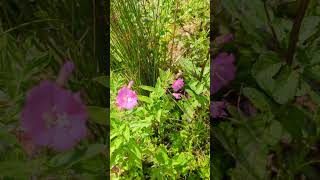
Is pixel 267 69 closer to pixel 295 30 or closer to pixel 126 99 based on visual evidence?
pixel 295 30

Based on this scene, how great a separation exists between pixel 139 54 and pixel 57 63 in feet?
1.30

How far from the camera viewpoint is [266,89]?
111cm

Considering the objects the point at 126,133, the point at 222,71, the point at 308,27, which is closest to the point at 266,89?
the point at 308,27

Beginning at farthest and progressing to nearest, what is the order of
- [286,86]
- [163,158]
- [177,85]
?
[177,85] < [163,158] < [286,86]

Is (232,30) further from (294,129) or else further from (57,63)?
(57,63)

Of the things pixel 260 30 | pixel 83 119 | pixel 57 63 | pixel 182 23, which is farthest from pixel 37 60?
pixel 182 23

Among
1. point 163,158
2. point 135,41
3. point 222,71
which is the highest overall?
point 135,41

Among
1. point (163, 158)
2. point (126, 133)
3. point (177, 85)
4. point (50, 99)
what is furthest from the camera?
point (177, 85)

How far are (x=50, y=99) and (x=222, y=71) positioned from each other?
0.42 metres

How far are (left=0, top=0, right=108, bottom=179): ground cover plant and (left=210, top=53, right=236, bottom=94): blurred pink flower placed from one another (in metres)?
0.28

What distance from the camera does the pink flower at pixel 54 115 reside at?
1.14 m

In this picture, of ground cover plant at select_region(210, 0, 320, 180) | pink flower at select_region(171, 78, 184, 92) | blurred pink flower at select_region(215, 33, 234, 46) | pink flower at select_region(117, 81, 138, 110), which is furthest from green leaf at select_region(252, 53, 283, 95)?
pink flower at select_region(171, 78, 184, 92)

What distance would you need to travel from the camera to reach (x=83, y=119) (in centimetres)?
120

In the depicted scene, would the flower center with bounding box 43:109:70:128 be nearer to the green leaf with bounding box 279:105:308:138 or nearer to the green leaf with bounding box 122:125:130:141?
the green leaf with bounding box 122:125:130:141
